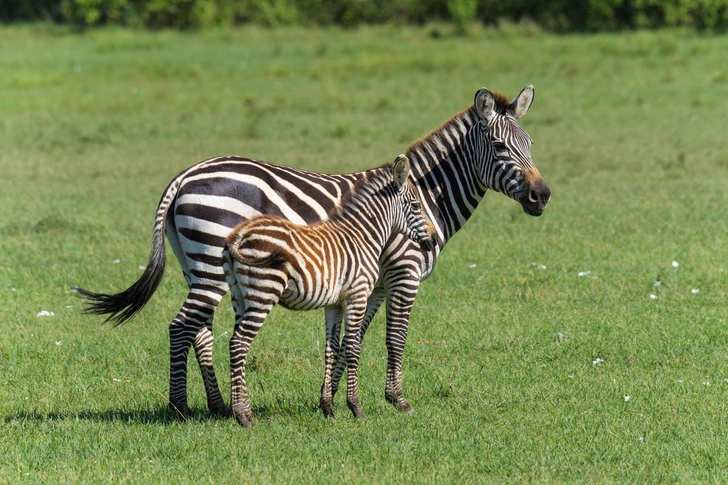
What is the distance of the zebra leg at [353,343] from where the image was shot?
6211mm

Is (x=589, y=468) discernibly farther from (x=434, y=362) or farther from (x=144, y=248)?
(x=144, y=248)

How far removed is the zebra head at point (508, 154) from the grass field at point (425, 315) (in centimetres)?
144

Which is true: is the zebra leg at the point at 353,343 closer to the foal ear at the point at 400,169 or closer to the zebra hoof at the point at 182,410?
the foal ear at the point at 400,169

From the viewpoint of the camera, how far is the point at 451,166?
7.16m

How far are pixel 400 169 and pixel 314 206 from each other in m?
0.65

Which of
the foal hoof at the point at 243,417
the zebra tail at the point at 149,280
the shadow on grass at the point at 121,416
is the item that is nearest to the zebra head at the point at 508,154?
the zebra tail at the point at 149,280

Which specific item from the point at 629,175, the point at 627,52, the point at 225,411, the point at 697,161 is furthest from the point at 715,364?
the point at 627,52

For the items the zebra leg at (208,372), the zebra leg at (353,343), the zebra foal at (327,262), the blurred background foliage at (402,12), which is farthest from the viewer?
the blurred background foliage at (402,12)

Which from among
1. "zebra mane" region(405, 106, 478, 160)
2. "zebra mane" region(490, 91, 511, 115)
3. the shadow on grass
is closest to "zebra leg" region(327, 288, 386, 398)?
the shadow on grass

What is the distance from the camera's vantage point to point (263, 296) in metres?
5.80

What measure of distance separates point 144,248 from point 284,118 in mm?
10043

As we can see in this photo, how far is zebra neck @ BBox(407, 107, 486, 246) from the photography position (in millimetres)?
7117

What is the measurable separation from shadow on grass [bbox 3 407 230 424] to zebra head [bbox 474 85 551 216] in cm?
264

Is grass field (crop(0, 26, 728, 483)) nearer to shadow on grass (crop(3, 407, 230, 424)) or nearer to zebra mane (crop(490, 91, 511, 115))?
shadow on grass (crop(3, 407, 230, 424))
